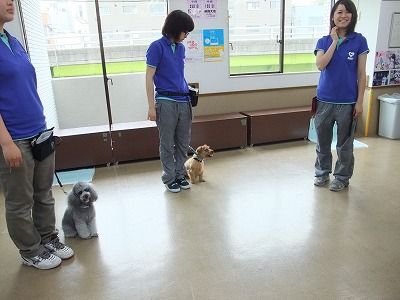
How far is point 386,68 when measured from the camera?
4281mm

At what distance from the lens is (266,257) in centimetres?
189

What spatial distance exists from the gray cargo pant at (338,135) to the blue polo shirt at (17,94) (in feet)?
7.03

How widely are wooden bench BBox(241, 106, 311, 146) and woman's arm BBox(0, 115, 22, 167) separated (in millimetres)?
2989

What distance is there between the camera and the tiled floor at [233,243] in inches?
65.1

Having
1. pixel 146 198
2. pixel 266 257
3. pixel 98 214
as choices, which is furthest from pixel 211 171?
pixel 266 257

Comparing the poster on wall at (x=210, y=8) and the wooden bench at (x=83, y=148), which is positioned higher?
the poster on wall at (x=210, y=8)

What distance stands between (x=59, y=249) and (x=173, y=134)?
124cm

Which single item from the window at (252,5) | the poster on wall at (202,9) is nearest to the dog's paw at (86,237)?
the poster on wall at (202,9)

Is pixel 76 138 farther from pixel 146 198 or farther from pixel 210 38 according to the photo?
pixel 210 38

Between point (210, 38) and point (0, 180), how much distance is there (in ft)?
10.00

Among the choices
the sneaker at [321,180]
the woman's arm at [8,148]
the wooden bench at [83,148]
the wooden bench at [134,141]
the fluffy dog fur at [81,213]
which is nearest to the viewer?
the woman's arm at [8,148]

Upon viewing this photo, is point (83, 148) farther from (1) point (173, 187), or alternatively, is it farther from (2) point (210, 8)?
(2) point (210, 8)

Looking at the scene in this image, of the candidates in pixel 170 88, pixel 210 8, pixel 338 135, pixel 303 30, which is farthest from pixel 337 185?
pixel 303 30

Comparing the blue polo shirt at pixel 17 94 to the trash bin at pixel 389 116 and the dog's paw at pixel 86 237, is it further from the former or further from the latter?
the trash bin at pixel 389 116
